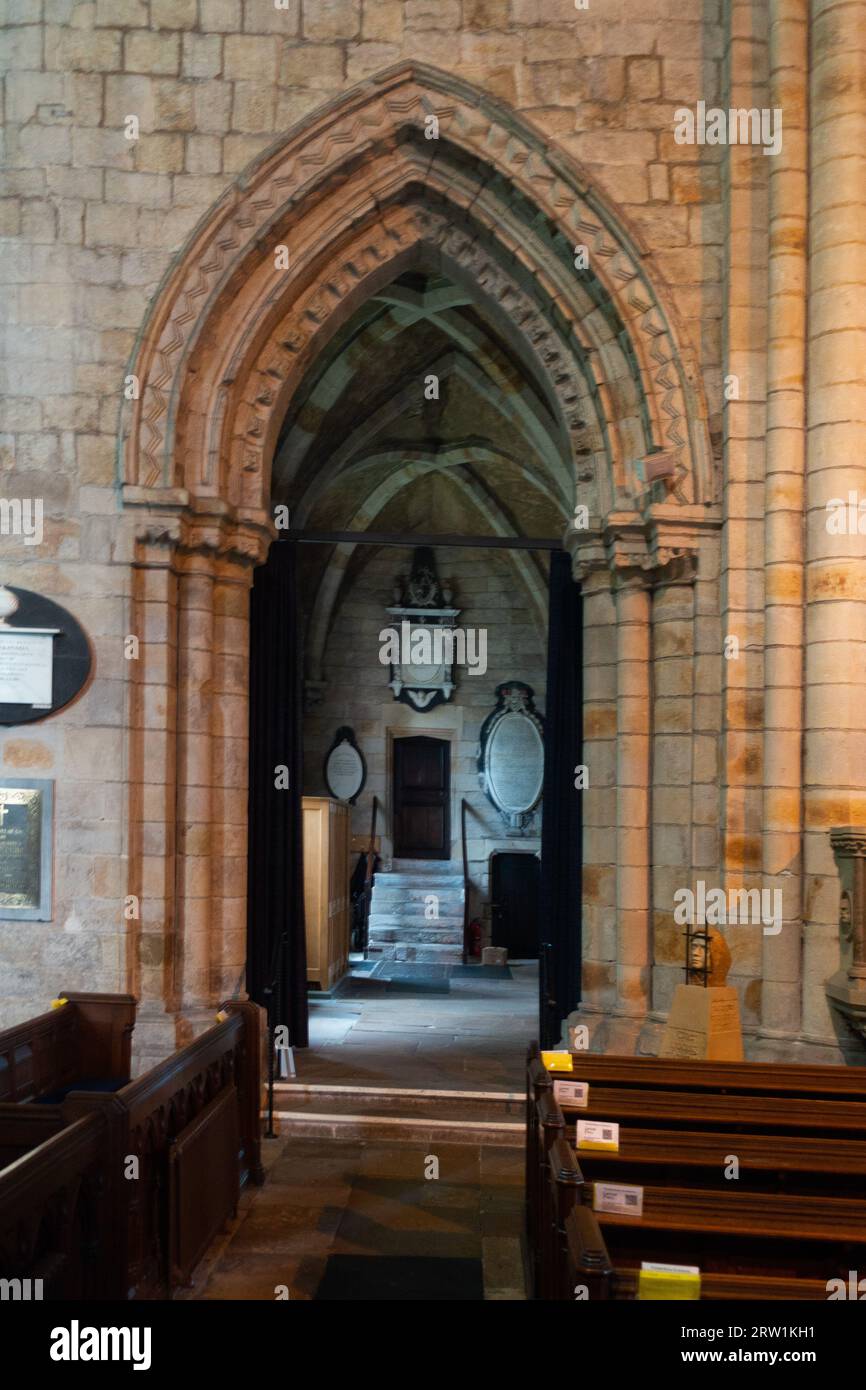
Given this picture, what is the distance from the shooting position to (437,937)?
39.8 ft

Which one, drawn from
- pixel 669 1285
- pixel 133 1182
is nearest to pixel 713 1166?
pixel 669 1285

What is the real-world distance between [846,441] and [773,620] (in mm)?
844

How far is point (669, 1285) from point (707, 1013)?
2630 mm

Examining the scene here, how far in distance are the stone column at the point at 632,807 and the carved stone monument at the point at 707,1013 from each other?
0.64 m

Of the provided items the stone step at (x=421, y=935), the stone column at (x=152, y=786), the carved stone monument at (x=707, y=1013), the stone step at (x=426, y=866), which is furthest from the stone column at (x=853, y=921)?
the stone step at (x=426, y=866)

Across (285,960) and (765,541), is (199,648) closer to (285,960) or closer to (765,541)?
(285,960)

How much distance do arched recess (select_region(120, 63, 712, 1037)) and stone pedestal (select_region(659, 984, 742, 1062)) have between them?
227 cm

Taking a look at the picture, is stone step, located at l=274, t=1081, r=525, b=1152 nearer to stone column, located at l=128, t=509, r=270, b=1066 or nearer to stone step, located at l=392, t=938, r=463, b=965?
stone column, located at l=128, t=509, r=270, b=1066

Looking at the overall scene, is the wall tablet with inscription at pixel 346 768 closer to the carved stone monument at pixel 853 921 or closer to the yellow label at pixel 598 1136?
the carved stone monument at pixel 853 921

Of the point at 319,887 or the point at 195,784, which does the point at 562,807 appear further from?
the point at 319,887

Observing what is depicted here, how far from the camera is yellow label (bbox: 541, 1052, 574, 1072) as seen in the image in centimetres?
384

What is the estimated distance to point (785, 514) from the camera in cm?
527

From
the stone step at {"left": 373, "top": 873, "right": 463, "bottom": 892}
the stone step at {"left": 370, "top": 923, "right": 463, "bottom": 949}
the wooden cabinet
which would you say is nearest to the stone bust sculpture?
the wooden cabinet

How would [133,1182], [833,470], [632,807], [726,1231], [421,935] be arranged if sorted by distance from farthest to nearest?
[421,935]
[632,807]
[833,470]
[133,1182]
[726,1231]
